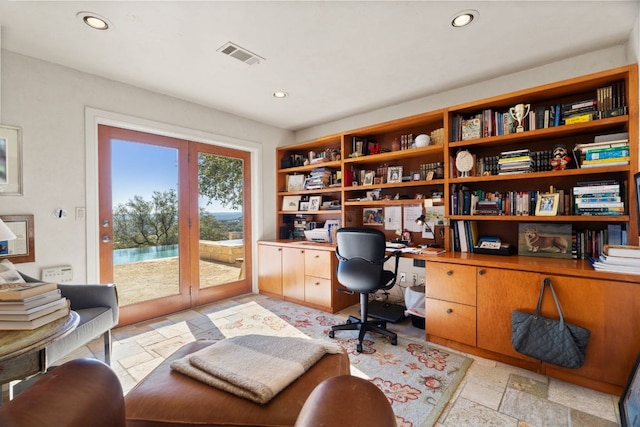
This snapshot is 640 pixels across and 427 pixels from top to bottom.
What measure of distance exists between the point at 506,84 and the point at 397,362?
2641 millimetres

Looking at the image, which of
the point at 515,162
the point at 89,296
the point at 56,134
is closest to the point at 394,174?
the point at 515,162

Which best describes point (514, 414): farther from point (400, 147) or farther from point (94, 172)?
point (94, 172)

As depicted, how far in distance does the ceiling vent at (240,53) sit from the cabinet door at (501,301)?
246 cm

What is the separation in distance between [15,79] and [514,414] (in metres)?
4.10

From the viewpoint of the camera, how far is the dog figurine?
2291 millimetres

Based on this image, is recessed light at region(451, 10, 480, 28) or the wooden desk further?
recessed light at region(451, 10, 480, 28)

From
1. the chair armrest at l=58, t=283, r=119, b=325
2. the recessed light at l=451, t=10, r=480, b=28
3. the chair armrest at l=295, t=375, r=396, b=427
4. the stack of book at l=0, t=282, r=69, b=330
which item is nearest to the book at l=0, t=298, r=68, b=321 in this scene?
the stack of book at l=0, t=282, r=69, b=330

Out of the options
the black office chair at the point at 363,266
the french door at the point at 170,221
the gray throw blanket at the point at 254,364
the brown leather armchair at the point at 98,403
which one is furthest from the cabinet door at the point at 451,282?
the french door at the point at 170,221

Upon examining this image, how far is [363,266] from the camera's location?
246 cm

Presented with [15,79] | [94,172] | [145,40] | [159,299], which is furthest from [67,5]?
[159,299]

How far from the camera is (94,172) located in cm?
264

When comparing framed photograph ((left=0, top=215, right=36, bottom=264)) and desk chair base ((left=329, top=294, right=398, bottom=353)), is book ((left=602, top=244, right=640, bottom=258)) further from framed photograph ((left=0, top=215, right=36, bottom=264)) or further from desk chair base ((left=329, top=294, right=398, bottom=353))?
framed photograph ((left=0, top=215, right=36, bottom=264))

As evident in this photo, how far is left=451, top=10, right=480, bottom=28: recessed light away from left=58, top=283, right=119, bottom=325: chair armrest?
3.06m

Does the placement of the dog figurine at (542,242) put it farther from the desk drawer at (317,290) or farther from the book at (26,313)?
the book at (26,313)
